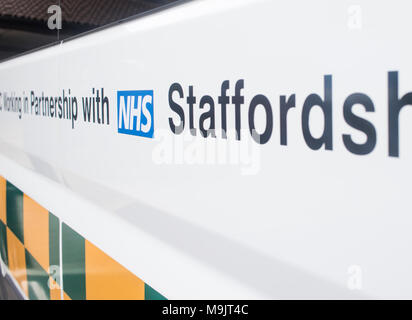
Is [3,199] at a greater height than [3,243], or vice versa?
[3,199]

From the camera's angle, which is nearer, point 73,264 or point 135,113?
point 135,113

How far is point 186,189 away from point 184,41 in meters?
0.26

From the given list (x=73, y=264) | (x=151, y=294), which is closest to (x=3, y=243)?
(x=73, y=264)

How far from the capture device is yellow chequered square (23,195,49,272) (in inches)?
64.5

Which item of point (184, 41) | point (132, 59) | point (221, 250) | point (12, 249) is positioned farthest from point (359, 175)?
point (12, 249)

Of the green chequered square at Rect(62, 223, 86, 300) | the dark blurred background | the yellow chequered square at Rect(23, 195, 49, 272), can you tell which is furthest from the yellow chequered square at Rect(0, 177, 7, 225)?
the green chequered square at Rect(62, 223, 86, 300)

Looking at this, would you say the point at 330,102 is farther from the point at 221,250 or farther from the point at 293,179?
the point at 221,250

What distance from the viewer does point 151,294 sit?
1.02 m

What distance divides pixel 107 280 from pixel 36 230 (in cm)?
64

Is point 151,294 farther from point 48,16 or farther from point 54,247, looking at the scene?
point 48,16

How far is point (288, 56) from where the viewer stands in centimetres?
69

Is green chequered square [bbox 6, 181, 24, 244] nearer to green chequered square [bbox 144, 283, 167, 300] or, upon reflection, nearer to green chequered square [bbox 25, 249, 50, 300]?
green chequered square [bbox 25, 249, 50, 300]

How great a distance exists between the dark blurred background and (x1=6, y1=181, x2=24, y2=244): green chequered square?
51cm

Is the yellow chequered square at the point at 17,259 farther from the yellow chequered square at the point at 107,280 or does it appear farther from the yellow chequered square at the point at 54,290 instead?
the yellow chequered square at the point at 107,280
